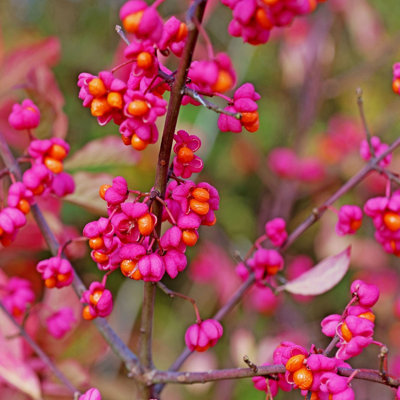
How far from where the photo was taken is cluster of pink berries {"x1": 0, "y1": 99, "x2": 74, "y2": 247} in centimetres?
62

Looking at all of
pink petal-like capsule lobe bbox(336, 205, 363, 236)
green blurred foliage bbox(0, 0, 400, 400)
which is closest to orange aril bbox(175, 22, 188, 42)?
pink petal-like capsule lobe bbox(336, 205, 363, 236)

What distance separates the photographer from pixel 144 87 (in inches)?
18.9

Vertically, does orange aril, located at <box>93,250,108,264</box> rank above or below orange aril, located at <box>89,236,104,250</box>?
below

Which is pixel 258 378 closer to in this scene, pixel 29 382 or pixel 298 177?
pixel 29 382

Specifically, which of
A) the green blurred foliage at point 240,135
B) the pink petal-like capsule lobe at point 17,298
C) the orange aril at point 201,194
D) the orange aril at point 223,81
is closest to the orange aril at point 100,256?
the orange aril at point 201,194

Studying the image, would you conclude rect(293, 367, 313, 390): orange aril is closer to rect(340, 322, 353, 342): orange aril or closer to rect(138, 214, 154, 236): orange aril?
rect(340, 322, 353, 342): orange aril

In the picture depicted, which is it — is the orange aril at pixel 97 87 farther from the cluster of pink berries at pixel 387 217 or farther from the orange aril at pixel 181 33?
the cluster of pink berries at pixel 387 217

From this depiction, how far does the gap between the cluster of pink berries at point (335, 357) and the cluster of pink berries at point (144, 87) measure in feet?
0.61

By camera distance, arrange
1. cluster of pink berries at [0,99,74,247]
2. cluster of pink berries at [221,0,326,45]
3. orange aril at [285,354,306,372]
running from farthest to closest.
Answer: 1. cluster of pink berries at [0,99,74,247]
2. orange aril at [285,354,306,372]
3. cluster of pink berries at [221,0,326,45]

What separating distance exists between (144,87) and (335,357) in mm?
289

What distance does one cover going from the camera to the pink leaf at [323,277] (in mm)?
Result: 737

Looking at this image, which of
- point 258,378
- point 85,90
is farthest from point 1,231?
point 258,378

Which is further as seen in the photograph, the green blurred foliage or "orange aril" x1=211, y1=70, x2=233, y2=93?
the green blurred foliage

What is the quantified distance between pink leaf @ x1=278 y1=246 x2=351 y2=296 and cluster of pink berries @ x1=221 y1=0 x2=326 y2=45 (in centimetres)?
39
